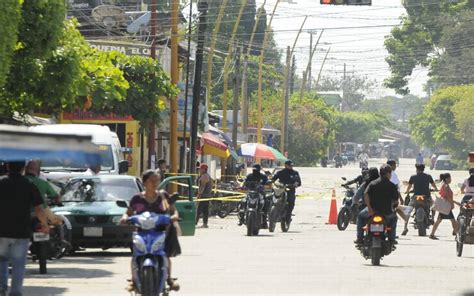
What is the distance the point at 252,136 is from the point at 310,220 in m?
62.3

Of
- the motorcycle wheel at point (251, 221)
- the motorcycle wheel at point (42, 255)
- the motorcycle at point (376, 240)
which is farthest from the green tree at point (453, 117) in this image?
the motorcycle wheel at point (42, 255)

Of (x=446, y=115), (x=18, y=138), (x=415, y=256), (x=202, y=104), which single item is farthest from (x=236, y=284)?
(x=446, y=115)

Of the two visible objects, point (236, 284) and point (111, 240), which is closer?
point (236, 284)

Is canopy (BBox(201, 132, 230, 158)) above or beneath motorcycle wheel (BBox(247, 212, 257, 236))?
above

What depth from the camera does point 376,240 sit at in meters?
23.7

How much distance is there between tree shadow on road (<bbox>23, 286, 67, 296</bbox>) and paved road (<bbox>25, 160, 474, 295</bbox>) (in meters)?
0.01

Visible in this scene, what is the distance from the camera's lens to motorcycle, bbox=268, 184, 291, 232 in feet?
115

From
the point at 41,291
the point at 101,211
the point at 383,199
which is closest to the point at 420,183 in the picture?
the point at 383,199

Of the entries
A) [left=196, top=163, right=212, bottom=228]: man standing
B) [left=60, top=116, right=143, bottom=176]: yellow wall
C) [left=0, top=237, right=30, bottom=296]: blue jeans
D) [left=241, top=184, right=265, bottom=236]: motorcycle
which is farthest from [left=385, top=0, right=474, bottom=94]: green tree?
[left=0, top=237, right=30, bottom=296]: blue jeans

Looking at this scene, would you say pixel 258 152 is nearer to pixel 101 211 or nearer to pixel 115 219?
pixel 101 211

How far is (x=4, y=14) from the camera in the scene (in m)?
21.8

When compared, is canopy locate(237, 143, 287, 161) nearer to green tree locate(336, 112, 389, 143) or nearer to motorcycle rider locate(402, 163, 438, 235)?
motorcycle rider locate(402, 163, 438, 235)

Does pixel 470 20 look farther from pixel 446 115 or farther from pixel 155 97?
pixel 155 97

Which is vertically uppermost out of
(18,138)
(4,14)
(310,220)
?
(4,14)
